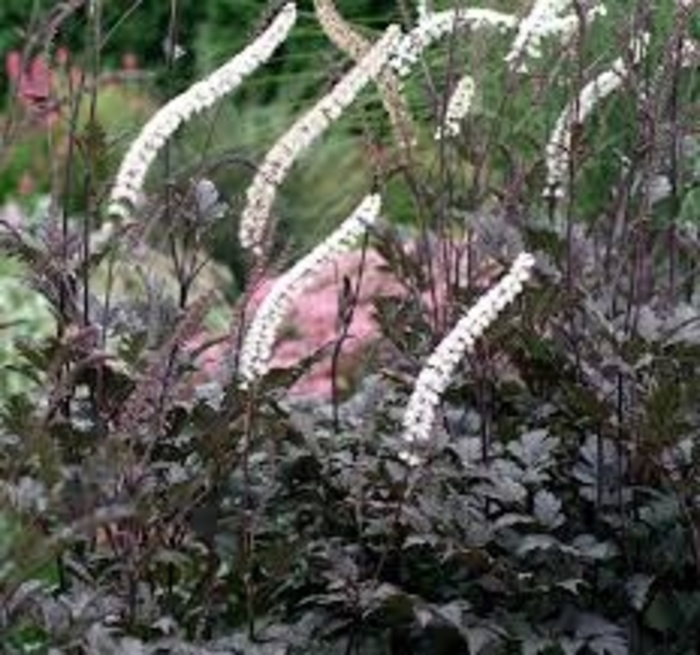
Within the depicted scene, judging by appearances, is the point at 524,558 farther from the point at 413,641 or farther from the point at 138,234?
the point at 138,234

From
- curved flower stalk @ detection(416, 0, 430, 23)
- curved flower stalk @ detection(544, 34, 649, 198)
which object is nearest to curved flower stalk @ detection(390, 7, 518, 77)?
curved flower stalk @ detection(416, 0, 430, 23)

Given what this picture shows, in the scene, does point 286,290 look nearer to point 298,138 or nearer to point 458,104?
point 298,138

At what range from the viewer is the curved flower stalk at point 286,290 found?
98.5 inches

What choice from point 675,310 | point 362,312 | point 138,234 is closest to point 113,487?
point 138,234

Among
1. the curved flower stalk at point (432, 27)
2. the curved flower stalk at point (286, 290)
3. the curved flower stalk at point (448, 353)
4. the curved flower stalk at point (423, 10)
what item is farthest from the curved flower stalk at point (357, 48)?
the curved flower stalk at point (448, 353)

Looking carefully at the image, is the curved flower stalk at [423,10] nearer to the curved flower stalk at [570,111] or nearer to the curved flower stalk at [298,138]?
the curved flower stalk at [570,111]

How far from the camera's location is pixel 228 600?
2.74 metres

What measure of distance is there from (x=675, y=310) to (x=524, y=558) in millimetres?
561

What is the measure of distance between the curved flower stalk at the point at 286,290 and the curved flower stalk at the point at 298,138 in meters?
0.09

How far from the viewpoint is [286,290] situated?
250 centimetres

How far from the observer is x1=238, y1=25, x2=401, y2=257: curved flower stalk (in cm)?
253

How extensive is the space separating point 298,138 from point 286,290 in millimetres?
199

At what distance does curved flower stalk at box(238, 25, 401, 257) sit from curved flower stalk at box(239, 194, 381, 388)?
92 mm

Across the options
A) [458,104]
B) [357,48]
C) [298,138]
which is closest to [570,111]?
[458,104]
